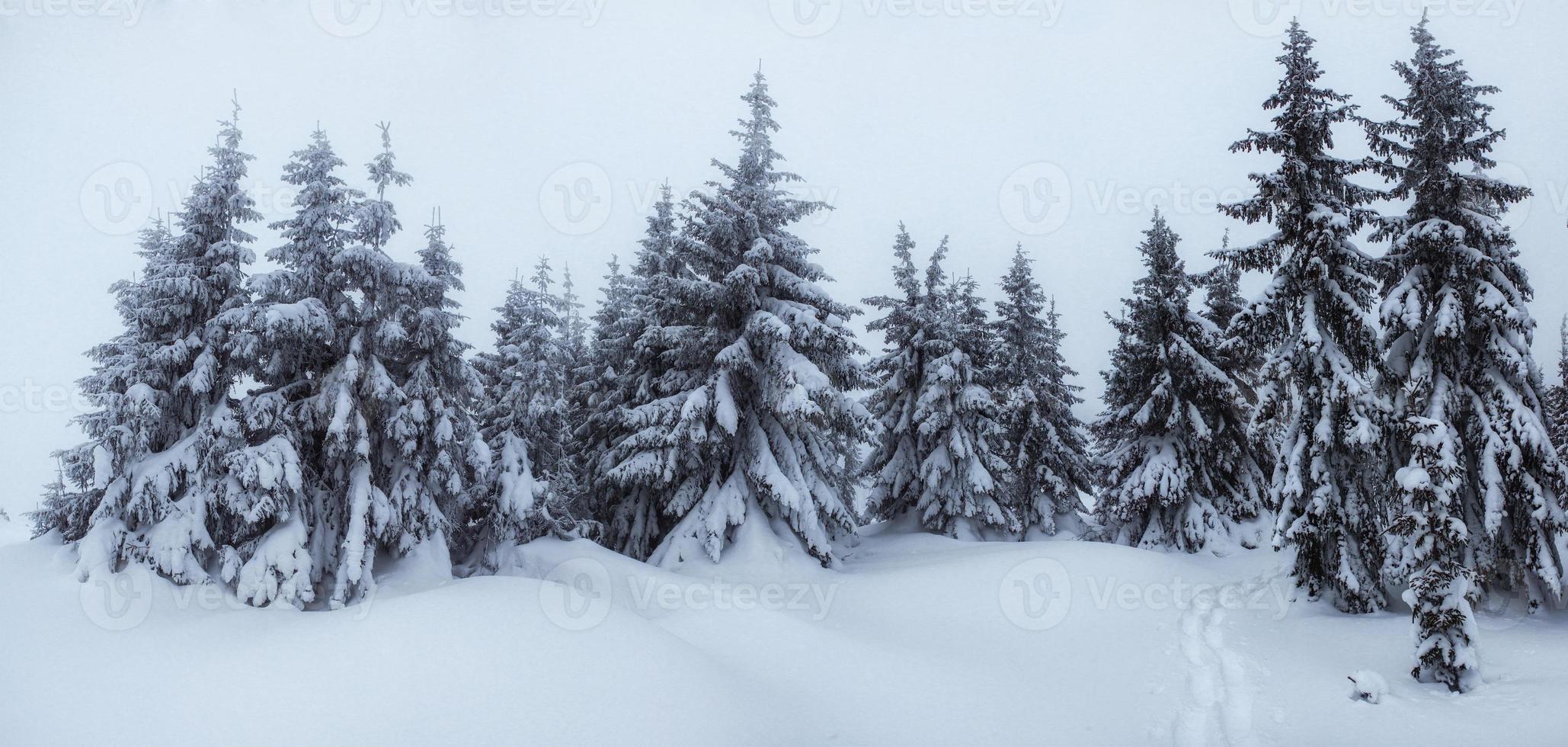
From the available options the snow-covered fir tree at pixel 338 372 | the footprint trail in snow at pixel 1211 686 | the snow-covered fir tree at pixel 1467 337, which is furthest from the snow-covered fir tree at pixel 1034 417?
the snow-covered fir tree at pixel 338 372

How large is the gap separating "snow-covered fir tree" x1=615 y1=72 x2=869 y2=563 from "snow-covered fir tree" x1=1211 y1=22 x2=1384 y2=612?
375 inches

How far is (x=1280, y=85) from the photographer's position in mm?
15227

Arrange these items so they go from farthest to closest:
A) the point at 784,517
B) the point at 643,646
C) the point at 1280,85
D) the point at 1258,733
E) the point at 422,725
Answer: the point at 784,517 < the point at 1280,85 < the point at 643,646 < the point at 1258,733 < the point at 422,725

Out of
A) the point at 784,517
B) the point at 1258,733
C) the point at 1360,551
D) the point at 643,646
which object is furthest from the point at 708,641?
the point at 1360,551

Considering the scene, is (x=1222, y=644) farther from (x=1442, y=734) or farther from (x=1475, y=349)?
(x=1475, y=349)

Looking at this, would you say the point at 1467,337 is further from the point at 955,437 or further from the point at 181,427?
the point at 181,427

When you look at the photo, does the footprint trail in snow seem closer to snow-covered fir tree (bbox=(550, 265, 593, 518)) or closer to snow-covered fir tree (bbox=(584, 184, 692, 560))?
snow-covered fir tree (bbox=(584, 184, 692, 560))

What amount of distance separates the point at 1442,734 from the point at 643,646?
10.6 metres

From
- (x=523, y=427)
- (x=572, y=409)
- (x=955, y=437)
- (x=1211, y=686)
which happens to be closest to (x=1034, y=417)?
(x=955, y=437)

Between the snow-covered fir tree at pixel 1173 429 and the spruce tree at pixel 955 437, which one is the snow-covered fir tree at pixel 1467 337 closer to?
the snow-covered fir tree at pixel 1173 429

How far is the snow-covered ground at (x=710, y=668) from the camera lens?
355 inches

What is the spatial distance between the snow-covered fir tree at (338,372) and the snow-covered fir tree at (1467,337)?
1941 centimetres

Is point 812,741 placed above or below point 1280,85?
below

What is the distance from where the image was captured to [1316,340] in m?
13.8
